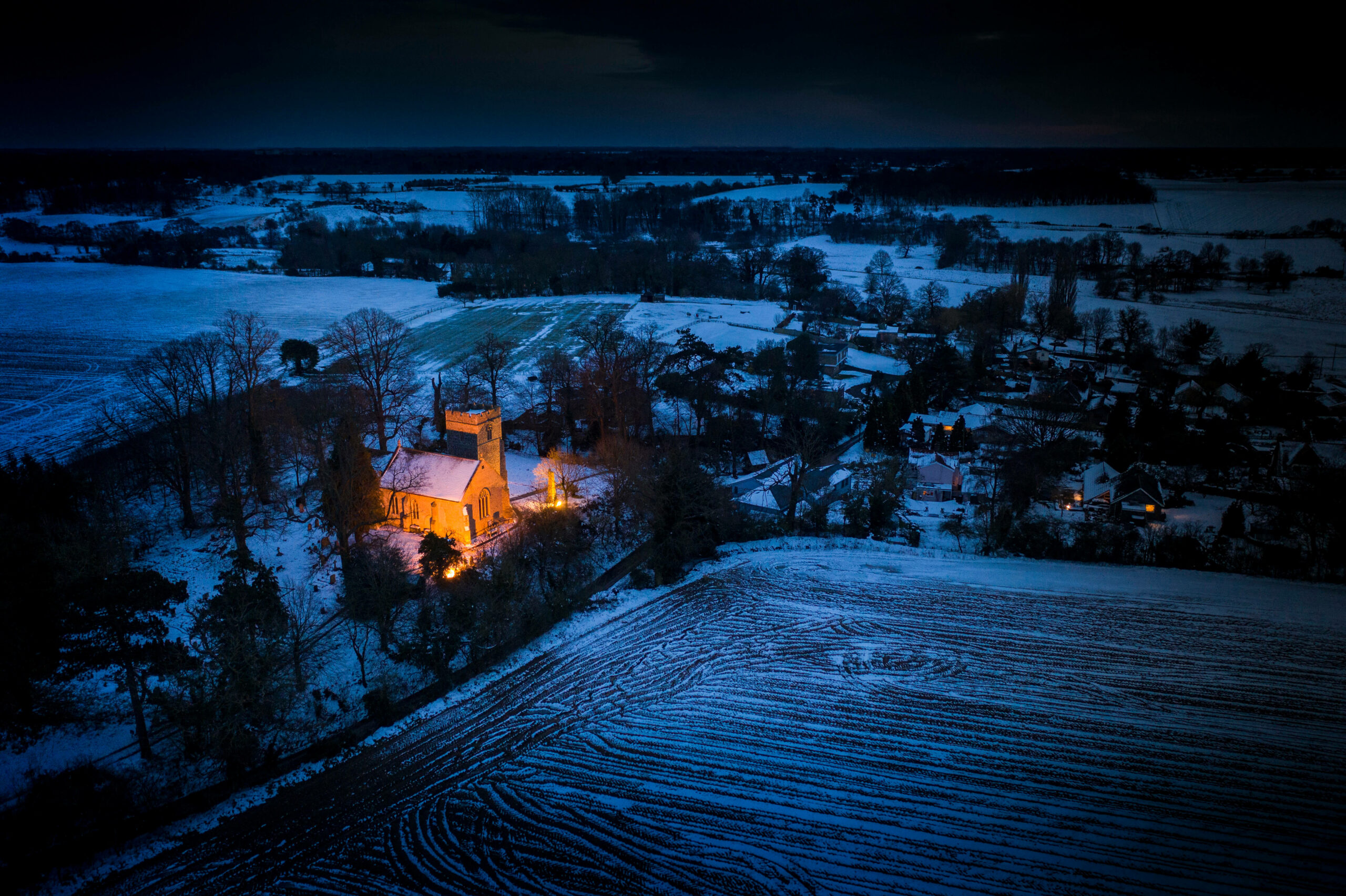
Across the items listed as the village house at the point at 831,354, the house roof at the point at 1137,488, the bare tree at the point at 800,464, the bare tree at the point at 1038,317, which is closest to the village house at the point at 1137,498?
the house roof at the point at 1137,488

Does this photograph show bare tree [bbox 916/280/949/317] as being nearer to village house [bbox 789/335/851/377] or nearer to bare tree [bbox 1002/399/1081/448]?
village house [bbox 789/335/851/377]

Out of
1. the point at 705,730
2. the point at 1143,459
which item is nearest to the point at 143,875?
the point at 705,730

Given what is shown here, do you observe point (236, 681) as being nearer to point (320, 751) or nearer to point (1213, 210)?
point (320, 751)

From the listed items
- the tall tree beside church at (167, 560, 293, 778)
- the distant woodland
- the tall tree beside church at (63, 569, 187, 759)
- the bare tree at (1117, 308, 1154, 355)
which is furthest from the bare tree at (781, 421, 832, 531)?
the bare tree at (1117, 308, 1154, 355)

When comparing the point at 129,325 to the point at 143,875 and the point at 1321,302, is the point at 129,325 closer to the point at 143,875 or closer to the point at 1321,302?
the point at 143,875

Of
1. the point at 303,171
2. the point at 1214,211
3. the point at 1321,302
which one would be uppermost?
the point at 303,171

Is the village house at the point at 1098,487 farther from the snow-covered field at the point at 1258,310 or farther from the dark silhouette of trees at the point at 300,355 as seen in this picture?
the dark silhouette of trees at the point at 300,355
